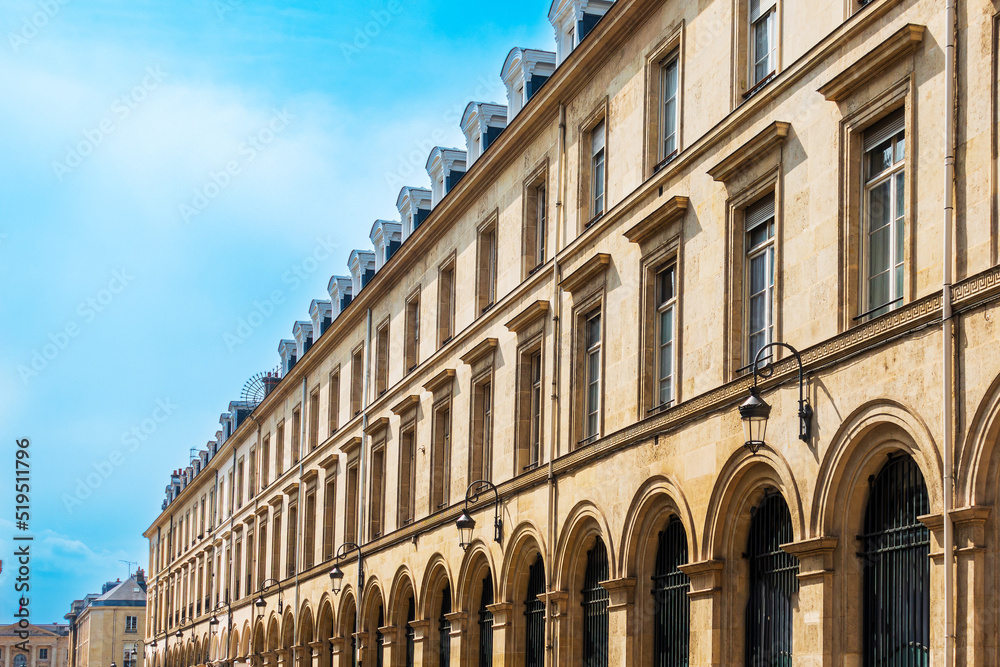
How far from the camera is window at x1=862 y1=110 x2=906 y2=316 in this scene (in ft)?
51.7

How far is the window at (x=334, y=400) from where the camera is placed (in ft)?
143

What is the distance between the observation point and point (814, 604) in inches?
651

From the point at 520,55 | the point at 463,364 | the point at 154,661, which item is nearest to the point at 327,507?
the point at 463,364

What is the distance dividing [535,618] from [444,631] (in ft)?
18.8

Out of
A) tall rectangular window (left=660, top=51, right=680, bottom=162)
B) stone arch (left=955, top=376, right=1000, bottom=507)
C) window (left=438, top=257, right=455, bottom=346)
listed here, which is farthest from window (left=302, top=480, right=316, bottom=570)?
stone arch (left=955, top=376, right=1000, bottom=507)

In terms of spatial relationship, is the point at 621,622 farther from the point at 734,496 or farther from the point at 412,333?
the point at 412,333

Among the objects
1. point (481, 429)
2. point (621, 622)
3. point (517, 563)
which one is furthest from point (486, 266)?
point (621, 622)

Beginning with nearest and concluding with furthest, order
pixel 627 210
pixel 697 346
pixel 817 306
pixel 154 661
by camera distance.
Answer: pixel 817 306 → pixel 697 346 → pixel 627 210 → pixel 154 661

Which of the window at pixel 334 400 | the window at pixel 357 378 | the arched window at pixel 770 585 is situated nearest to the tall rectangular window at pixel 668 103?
the arched window at pixel 770 585

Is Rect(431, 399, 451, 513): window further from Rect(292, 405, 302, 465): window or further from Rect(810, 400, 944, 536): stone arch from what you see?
Rect(292, 405, 302, 465): window

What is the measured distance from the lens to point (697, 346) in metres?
20.1

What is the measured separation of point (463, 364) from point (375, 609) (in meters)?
9.16

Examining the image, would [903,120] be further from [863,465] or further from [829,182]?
[863,465]

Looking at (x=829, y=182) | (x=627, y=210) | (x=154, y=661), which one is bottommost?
(x=154, y=661)
